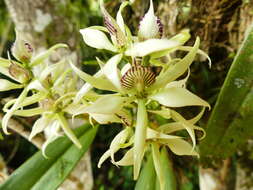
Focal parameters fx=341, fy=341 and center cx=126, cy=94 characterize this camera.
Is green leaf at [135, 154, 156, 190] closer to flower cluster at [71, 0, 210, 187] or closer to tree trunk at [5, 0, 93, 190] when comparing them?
flower cluster at [71, 0, 210, 187]

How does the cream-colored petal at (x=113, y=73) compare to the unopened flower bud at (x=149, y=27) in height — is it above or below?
below

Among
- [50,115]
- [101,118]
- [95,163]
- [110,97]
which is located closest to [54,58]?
[50,115]

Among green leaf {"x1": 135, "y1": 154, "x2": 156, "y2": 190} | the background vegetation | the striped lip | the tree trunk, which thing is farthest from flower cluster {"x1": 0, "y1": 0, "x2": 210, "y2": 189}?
the tree trunk

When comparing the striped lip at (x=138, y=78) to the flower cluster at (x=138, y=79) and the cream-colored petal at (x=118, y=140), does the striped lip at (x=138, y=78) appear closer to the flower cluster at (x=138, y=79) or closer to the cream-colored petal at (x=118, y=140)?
the flower cluster at (x=138, y=79)

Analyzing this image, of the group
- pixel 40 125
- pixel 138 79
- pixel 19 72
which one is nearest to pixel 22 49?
pixel 19 72

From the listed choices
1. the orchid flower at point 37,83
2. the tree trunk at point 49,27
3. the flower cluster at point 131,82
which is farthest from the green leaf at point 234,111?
the tree trunk at point 49,27
